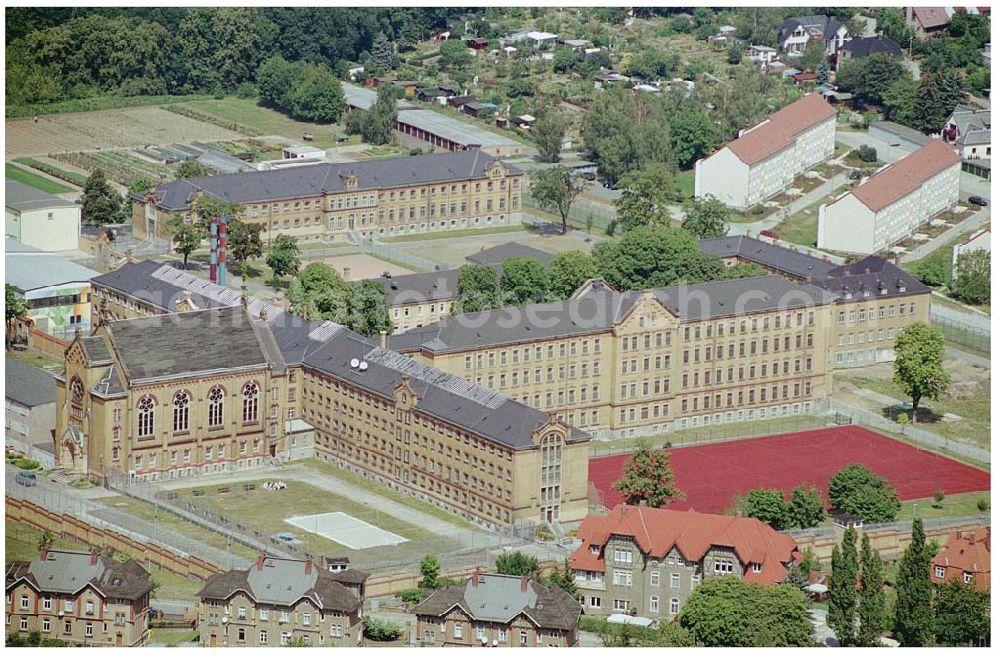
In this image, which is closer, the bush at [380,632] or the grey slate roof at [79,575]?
the grey slate roof at [79,575]

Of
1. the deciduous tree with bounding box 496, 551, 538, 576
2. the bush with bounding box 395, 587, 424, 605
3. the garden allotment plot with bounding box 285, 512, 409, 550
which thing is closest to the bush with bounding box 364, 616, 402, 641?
the bush with bounding box 395, 587, 424, 605

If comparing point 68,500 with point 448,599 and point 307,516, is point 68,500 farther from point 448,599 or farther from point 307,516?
point 448,599

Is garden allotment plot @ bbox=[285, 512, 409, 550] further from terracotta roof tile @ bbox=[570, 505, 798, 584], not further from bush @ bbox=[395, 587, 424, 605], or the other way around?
terracotta roof tile @ bbox=[570, 505, 798, 584]

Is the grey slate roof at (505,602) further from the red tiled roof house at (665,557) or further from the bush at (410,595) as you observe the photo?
the red tiled roof house at (665,557)

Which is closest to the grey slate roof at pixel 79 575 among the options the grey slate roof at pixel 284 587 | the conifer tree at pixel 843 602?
the grey slate roof at pixel 284 587

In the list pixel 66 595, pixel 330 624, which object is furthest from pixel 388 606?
pixel 66 595

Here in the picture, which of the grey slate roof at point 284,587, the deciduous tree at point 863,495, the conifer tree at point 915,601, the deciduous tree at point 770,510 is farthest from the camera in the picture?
the deciduous tree at point 863,495

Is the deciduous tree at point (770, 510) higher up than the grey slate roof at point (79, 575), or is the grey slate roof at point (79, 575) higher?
the deciduous tree at point (770, 510)
